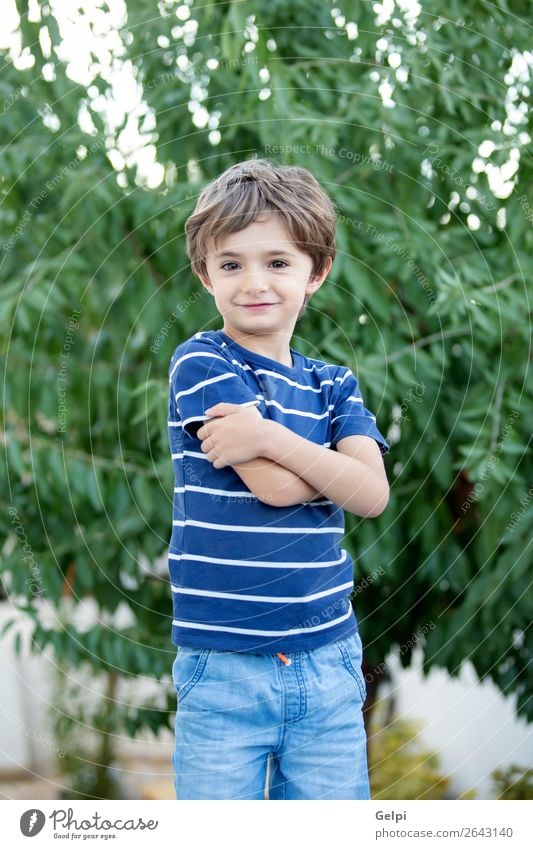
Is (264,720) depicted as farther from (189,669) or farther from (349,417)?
(349,417)

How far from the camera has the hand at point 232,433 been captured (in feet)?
3.01

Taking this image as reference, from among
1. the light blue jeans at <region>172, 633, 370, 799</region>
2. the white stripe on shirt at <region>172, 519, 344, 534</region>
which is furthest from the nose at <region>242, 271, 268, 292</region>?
the light blue jeans at <region>172, 633, 370, 799</region>

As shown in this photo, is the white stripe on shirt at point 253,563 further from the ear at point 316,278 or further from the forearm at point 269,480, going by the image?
the ear at point 316,278

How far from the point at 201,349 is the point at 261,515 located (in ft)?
0.55

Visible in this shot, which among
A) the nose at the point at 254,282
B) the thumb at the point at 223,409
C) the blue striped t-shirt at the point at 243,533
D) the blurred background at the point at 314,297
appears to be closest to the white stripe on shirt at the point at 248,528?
the blue striped t-shirt at the point at 243,533

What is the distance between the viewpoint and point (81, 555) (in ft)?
5.75

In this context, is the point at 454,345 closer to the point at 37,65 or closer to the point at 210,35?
the point at 210,35

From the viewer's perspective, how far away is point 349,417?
3.29ft

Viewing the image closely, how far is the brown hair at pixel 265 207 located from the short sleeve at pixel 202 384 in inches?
4.8

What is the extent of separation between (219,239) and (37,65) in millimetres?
822

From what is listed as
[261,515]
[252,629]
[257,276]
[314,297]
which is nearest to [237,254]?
[257,276]

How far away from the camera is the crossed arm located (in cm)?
92
